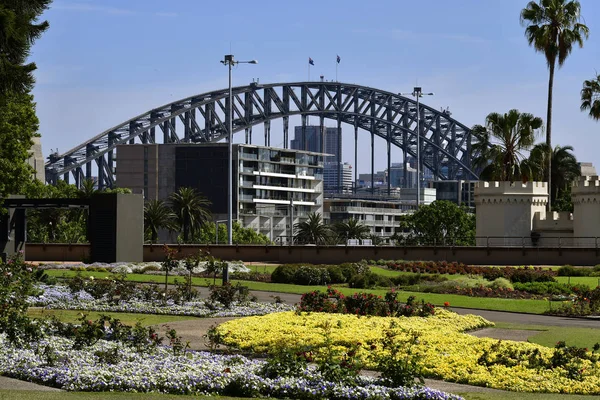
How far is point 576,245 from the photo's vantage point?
82.1 metres

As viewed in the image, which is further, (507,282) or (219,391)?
(507,282)

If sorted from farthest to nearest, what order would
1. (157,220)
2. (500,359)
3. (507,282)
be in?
(157,220) < (507,282) < (500,359)

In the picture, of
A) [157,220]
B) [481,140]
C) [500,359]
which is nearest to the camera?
[500,359]

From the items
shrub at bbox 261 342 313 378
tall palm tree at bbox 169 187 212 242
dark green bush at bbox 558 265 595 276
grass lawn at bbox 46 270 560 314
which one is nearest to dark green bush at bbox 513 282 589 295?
grass lawn at bbox 46 270 560 314

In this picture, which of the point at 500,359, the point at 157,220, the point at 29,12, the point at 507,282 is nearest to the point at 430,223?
the point at 157,220

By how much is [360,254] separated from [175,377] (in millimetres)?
62932

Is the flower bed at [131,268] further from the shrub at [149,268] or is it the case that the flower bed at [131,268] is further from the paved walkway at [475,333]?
the paved walkway at [475,333]

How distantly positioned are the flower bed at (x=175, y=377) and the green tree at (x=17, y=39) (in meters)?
13.5

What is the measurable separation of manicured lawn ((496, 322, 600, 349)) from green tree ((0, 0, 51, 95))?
17.3 m

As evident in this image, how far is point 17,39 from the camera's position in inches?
1252

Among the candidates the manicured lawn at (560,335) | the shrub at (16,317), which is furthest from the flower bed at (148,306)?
the manicured lawn at (560,335)

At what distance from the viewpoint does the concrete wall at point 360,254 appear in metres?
77.2

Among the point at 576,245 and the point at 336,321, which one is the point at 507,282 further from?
the point at 576,245

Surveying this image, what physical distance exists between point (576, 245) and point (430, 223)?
53792 mm
